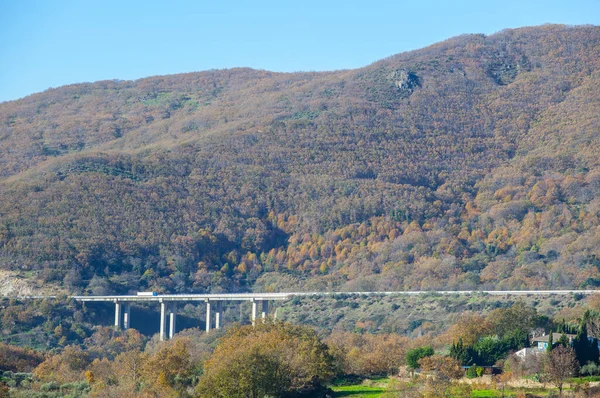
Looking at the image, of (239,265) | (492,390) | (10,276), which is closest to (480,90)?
(239,265)

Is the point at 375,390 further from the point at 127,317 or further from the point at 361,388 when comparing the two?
the point at 127,317

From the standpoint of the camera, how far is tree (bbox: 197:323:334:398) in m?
52.7

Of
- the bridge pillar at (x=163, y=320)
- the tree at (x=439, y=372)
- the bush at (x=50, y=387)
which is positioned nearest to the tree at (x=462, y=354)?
the tree at (x=439, y=372)

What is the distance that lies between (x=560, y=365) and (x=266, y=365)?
598 inches

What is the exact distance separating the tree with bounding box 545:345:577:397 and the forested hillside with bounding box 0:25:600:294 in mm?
49489

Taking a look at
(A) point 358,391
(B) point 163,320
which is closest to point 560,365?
(A) point 358,391

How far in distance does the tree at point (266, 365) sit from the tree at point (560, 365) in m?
12.1

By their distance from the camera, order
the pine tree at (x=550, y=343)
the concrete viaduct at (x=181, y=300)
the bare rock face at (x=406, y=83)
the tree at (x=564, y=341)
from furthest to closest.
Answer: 1. the bare rock face at (x=406, y=83)
2. the concrete viaduct at (x=181, y=300)
3. the tree at (x=564, y=341)
4. the pine tree at (x=550, y=343)

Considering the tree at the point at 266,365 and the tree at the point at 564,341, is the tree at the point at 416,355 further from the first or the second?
the tree at the point at 564,341

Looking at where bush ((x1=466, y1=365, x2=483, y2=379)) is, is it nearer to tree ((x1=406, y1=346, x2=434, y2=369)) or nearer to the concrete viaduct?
tree ((x1=406, y1=346, x2=434, y2=369))

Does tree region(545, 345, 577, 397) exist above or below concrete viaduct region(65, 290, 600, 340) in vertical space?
above

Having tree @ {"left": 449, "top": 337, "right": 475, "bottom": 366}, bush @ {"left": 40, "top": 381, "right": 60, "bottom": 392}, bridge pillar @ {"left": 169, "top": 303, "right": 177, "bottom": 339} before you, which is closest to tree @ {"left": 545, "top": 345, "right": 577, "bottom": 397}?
tree @ {"left": 449, "top": 337, "right": 475, "bottom": 366}

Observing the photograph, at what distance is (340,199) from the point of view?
498ft

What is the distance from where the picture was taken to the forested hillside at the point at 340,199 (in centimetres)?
12650
